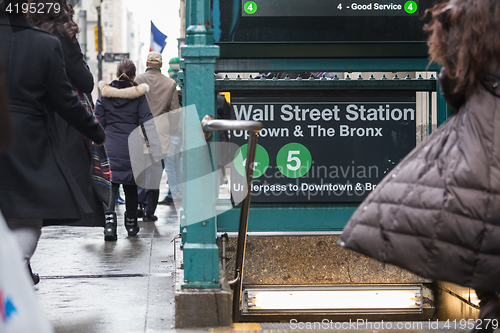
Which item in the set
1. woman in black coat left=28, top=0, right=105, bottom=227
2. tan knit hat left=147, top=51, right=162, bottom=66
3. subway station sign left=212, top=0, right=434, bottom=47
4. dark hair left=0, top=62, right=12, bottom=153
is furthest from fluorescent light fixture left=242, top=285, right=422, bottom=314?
tan knit hat left=147, top=51, right=162, bottom=66

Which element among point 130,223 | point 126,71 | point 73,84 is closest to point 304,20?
point 73,84

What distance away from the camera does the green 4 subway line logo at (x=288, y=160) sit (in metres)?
4.01

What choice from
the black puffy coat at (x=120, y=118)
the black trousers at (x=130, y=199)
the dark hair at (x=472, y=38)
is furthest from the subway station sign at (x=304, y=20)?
the black trousers at (x=130, y=199)

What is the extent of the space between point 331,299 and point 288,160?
42.9 inches

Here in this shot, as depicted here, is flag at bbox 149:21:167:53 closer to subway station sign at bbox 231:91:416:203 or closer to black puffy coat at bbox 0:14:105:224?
subway station sign at bbox 231:91:416:203

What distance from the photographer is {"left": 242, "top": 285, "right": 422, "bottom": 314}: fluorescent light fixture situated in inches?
169

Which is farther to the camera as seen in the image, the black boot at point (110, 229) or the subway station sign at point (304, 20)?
the black boot at point (110, 229)

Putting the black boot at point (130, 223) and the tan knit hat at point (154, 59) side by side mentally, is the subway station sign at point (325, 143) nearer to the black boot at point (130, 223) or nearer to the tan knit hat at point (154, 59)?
the black boot at point (130, 223)

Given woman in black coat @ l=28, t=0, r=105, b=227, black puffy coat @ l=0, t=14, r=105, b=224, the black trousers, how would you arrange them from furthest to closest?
1. the black trousers
2. woman in black coat @ l=28, t=0, r=105, b=227
3. black puffy coat @ l=0, t=14, r=105, b=224

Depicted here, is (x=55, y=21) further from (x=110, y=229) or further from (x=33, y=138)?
(x=110, y=229)

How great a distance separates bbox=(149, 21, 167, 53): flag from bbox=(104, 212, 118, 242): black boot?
10239mm

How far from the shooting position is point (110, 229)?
6547mm

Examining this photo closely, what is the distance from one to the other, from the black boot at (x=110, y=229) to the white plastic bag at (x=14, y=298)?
5.05 metres

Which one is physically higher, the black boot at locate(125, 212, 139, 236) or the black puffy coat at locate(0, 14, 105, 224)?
the black puffy coat at locate(0, 14, 105, 224)
